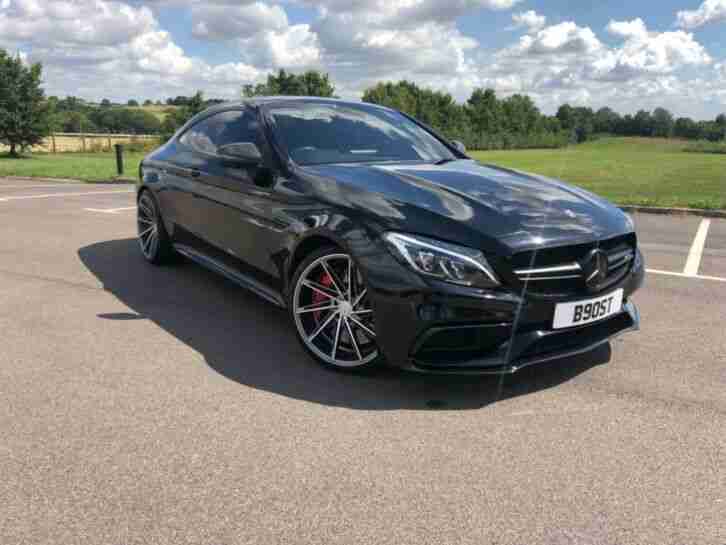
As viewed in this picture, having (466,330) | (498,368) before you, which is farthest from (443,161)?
(498,368)

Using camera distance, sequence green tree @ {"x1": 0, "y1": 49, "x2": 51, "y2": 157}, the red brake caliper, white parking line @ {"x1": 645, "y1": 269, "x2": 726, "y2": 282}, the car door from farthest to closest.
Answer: green tree @ {"x1": 0, "y1": 49, "x2": 51, "y2": 157}, white parking line @ {"x1": 645, "y1": 269, "x2": 726, "y2": 282}, the car door, the red brake caliper

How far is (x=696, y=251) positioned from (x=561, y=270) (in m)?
5.31

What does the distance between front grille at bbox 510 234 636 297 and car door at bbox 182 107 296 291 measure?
1.50 m

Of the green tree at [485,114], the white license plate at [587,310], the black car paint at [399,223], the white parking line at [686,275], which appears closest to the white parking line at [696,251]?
the white parking line at [686,275]

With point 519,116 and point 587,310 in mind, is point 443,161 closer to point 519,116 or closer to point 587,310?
point 587,310

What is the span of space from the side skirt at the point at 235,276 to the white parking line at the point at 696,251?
13.9 ft

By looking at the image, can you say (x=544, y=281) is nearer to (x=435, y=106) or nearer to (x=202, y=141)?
(x=202, y=141)

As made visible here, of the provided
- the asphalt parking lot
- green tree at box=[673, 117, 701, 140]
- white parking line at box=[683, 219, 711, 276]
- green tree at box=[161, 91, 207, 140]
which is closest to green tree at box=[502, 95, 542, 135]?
green tree at box=[161, 91, 207, 140]

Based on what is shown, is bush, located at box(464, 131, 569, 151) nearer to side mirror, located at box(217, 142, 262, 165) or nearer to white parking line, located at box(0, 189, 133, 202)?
white parking line, located at box(0, 189, 133, 202)

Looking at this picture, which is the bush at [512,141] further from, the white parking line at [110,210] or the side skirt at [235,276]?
the side skirt at [235,276]

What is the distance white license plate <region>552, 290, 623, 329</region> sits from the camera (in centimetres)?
322

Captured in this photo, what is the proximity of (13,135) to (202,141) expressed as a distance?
131ft

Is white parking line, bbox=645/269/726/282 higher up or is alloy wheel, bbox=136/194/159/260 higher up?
alloy wheel, bbox=136/194/159/260

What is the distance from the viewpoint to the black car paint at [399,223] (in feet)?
10.3
